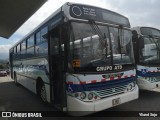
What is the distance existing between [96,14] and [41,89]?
143 inches

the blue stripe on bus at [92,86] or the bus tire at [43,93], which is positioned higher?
the blue stripe on bus at [92,86]

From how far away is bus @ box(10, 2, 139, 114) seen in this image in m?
5.48

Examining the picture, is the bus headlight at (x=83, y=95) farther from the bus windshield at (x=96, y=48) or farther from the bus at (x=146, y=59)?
the bus at (x=146, y=59)

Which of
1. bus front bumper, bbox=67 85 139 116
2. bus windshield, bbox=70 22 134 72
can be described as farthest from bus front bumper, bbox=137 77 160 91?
bus front bumper, bbox=67 85 139 116

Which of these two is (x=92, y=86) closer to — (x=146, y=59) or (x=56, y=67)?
(x=56, y=67)

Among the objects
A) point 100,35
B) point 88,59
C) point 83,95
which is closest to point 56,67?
point 88,59

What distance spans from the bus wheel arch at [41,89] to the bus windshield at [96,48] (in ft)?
8.82

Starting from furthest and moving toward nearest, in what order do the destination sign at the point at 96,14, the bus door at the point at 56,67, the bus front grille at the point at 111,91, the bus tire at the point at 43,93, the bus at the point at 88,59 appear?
the bus tire at the point at 43,93 < the bus door at the point at 56,67 < the destination sign at the point at 96,14 < the bus front grille at the point at 111,91 < the bus at the point at 88,59

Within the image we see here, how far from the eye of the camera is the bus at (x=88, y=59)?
216 inches

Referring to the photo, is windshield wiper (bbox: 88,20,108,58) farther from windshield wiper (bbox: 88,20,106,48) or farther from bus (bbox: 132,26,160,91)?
bus (bbox: 132,26,160,91)

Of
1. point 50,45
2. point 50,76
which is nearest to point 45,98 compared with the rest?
point 50,76

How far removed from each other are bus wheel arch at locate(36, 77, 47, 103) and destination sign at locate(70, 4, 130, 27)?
319cm

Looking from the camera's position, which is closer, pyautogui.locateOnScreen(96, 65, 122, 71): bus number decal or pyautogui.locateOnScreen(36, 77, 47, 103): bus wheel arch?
pyautogui.locateOnScreen(96, 65, 122, 71): bus number decal

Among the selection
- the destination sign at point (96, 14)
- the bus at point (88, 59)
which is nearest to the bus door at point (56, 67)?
the bus at point (88, 59)
